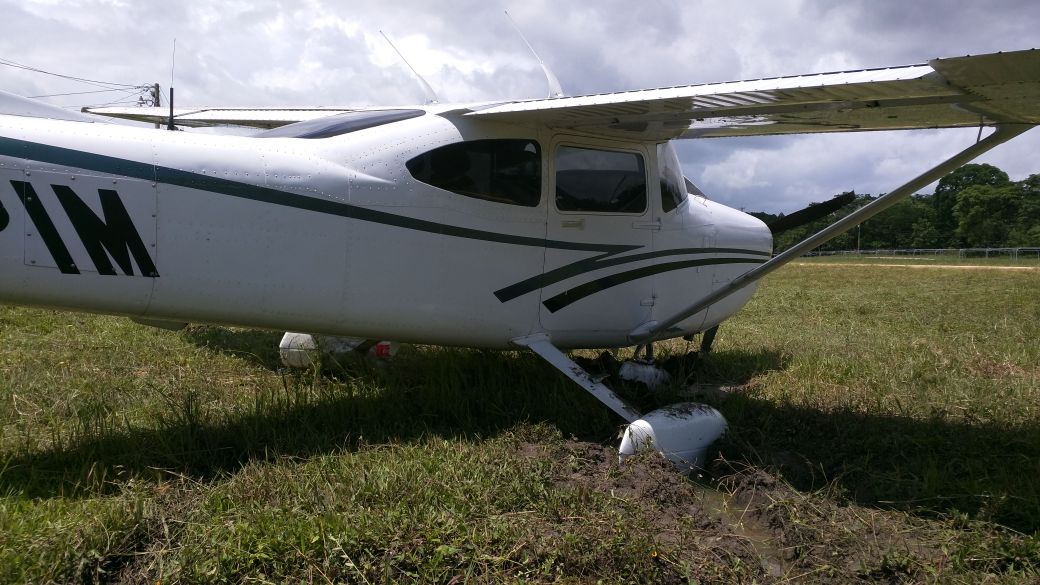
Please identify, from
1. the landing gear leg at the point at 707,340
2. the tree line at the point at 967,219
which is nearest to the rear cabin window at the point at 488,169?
the landing gear leg at the point at 707,340

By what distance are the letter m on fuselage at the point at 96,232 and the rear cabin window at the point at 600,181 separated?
2.73 meters

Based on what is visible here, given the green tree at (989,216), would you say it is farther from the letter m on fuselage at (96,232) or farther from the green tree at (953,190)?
the letter m on fuselage at (96,232)

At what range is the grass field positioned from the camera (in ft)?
9.66

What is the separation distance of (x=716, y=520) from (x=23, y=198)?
3.67 meters

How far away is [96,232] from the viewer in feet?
12.1

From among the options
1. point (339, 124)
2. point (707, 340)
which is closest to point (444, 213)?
point (339, 124)

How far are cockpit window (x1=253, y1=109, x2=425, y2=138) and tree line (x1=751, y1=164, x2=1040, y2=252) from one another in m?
53.2

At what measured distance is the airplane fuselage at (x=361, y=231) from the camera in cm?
364

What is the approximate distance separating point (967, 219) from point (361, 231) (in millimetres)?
88544

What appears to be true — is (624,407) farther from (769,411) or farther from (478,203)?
(478,203)

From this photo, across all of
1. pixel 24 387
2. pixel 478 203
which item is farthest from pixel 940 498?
pixel 24 387

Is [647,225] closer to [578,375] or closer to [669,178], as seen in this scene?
[669,178]

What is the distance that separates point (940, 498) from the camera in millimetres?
3826

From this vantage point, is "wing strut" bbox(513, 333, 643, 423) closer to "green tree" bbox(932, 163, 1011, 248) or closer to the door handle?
the door handle
